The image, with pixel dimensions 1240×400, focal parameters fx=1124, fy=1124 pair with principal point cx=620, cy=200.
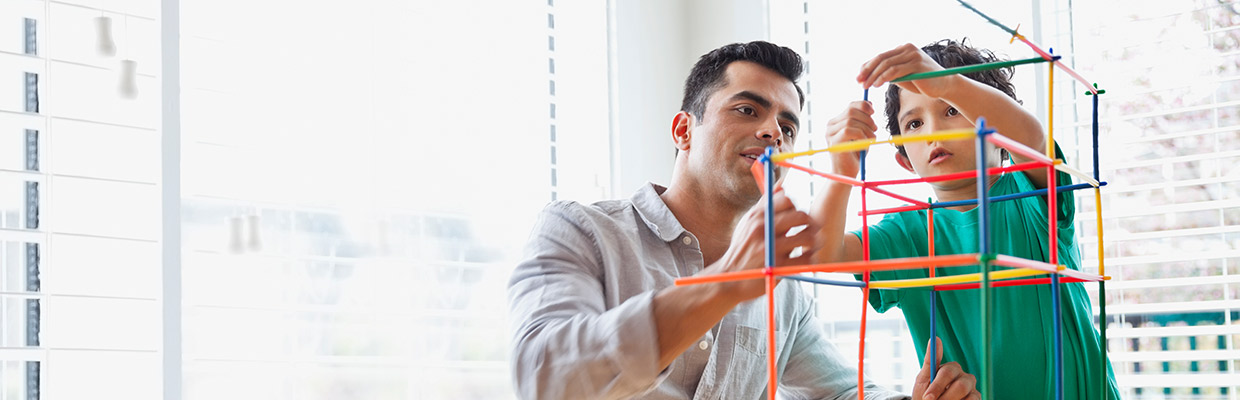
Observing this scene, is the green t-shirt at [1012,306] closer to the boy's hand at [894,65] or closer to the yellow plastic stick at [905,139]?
the boy's hand at [894,65]

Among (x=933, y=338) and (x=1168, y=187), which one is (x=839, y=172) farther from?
(x=1168, y=187)

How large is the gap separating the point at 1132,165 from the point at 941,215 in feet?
2.74

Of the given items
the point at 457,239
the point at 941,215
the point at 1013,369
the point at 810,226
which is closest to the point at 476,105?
the point at 457,239

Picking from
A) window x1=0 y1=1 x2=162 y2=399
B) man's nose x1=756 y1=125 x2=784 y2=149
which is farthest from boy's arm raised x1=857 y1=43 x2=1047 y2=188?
window x1=0 y1=1 x2=162 y2=399

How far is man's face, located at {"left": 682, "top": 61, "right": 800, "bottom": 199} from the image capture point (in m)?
1.69

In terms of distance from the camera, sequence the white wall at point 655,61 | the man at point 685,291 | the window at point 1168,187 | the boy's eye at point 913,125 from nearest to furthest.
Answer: the man at point 685,291, the boy's eye at point 913,125, the window at point 1168,187, the white wall at point 655,61

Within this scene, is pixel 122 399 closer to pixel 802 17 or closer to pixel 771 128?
pixel 771 128

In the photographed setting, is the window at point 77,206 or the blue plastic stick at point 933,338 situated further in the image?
the window at point 77,206

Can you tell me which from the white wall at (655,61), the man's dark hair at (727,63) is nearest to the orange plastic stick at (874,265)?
the man's dark hair at (727,63)

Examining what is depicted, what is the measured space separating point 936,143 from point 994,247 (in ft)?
0.56

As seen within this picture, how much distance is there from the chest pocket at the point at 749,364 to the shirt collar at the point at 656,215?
178mm

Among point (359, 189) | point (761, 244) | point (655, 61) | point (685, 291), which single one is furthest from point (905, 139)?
point (655, 61)

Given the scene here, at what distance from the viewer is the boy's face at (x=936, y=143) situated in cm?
149

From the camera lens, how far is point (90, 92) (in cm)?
177
